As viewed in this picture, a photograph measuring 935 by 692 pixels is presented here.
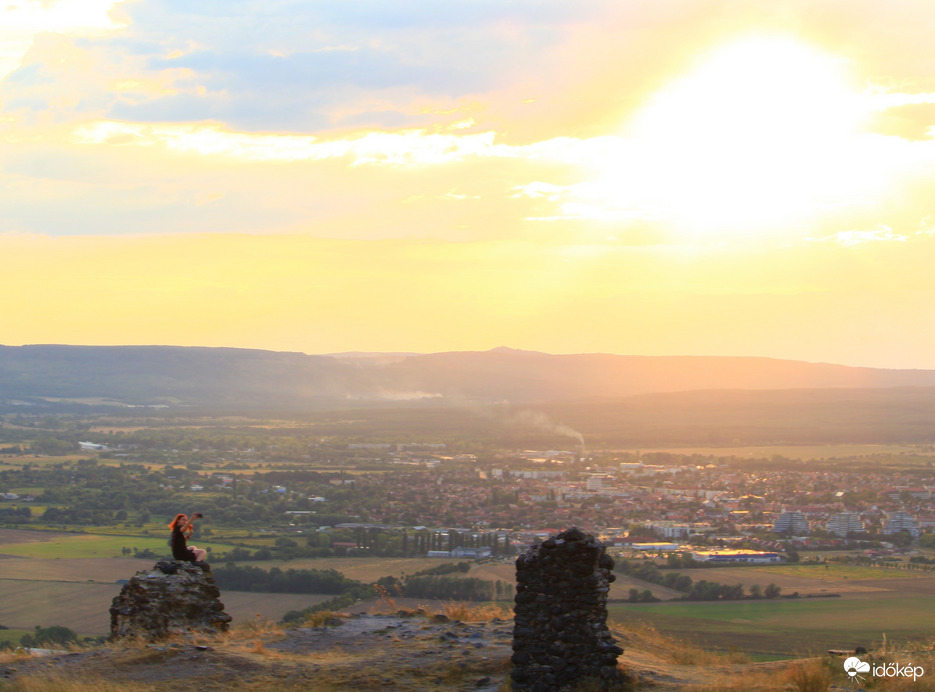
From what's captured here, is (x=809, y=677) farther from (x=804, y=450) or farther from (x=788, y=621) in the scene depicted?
(x=804, y=450)

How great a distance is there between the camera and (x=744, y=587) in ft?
96.9

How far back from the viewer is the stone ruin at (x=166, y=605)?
48.8 ft

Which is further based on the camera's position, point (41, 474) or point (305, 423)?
point (305, 423)

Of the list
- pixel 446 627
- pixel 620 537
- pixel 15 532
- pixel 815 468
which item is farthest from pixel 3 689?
pixel 815 468

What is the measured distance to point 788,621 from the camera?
77.4ft

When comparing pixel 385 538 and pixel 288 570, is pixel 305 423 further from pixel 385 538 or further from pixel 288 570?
pixel 288 570

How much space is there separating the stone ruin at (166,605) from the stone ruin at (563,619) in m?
5.33

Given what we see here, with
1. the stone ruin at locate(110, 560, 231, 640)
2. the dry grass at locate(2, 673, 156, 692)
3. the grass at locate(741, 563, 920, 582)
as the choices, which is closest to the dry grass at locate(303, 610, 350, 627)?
the stone ruin at locate(110, 560, 231, 640)

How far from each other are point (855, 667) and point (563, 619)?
3663 millimetres

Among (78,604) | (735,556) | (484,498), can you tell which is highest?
(735,556)

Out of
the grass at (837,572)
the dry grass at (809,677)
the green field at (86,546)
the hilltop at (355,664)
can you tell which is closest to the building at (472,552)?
the grass at (837,572)

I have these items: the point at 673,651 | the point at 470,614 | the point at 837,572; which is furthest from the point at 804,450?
A: the point at 673,651

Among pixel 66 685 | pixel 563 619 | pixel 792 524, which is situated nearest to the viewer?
pixel 66 685

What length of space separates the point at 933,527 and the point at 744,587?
19.4m
